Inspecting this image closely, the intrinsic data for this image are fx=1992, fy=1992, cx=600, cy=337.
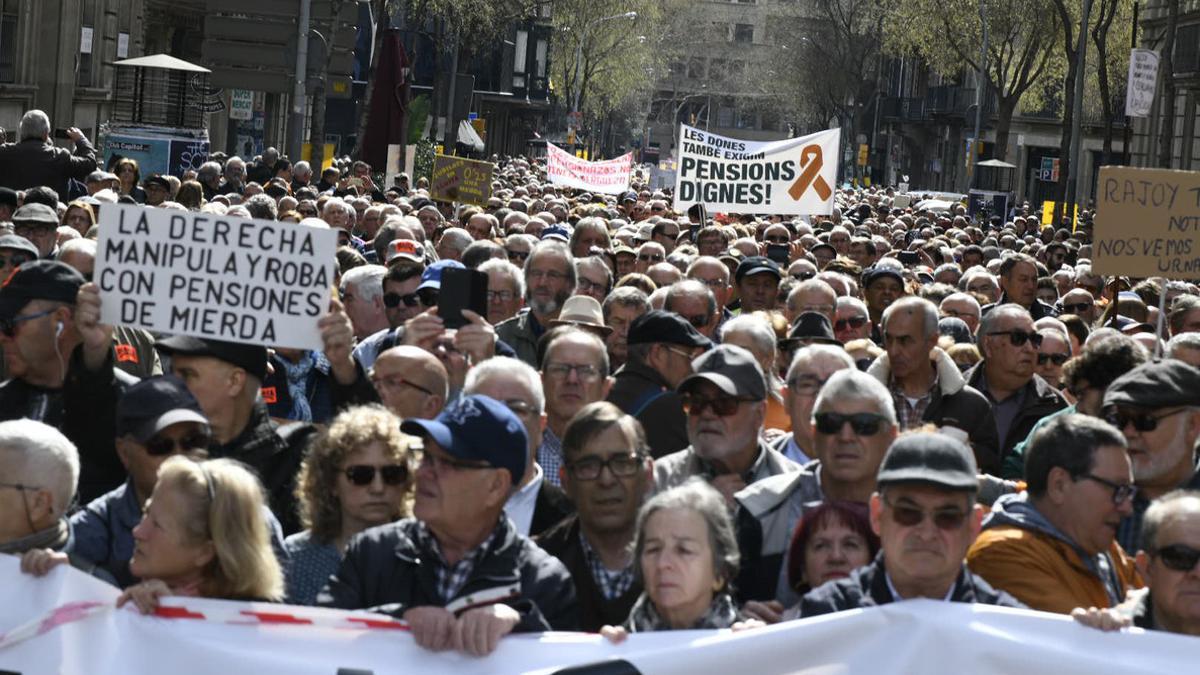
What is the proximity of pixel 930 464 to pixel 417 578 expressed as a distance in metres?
1.35

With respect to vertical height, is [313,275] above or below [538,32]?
below

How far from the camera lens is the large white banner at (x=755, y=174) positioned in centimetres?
1908

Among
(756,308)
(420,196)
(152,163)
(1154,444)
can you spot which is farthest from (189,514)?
(152,163)

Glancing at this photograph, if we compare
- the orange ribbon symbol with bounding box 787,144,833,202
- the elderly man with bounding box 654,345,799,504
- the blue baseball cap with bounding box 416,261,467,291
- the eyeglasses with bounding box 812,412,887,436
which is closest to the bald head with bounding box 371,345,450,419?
the elderly man with bounding box 654,345,799,504

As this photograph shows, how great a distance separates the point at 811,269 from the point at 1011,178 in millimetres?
60194

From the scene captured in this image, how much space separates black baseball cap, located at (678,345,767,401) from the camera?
6.55m

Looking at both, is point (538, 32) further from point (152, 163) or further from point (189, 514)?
point (189, 514)

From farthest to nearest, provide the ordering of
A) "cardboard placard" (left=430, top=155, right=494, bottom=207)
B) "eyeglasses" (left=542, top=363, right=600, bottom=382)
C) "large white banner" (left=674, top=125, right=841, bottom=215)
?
"cardboard placard" (left=430, top=155, right=494, bottom=207)
"large white banner" (left=674, top=125, right=841, bottom=215)
"eyeglasses" (left=542, top=363, right=600, bottom=382)

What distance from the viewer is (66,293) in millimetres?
6961

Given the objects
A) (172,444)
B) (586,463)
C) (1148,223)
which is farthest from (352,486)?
(1148,223)

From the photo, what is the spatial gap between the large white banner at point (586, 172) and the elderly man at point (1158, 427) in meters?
21.2

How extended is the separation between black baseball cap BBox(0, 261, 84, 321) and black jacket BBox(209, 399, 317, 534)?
0.88 meters

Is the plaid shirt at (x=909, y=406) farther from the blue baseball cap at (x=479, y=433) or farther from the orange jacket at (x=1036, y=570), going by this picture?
the blue baseball cap at (x=479, y=433)

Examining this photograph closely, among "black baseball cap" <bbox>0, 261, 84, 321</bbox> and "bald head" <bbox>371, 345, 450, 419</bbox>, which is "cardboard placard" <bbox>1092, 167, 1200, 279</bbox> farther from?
"black baseball cap" <bbox>0, 261, 84, 321</bbox>
